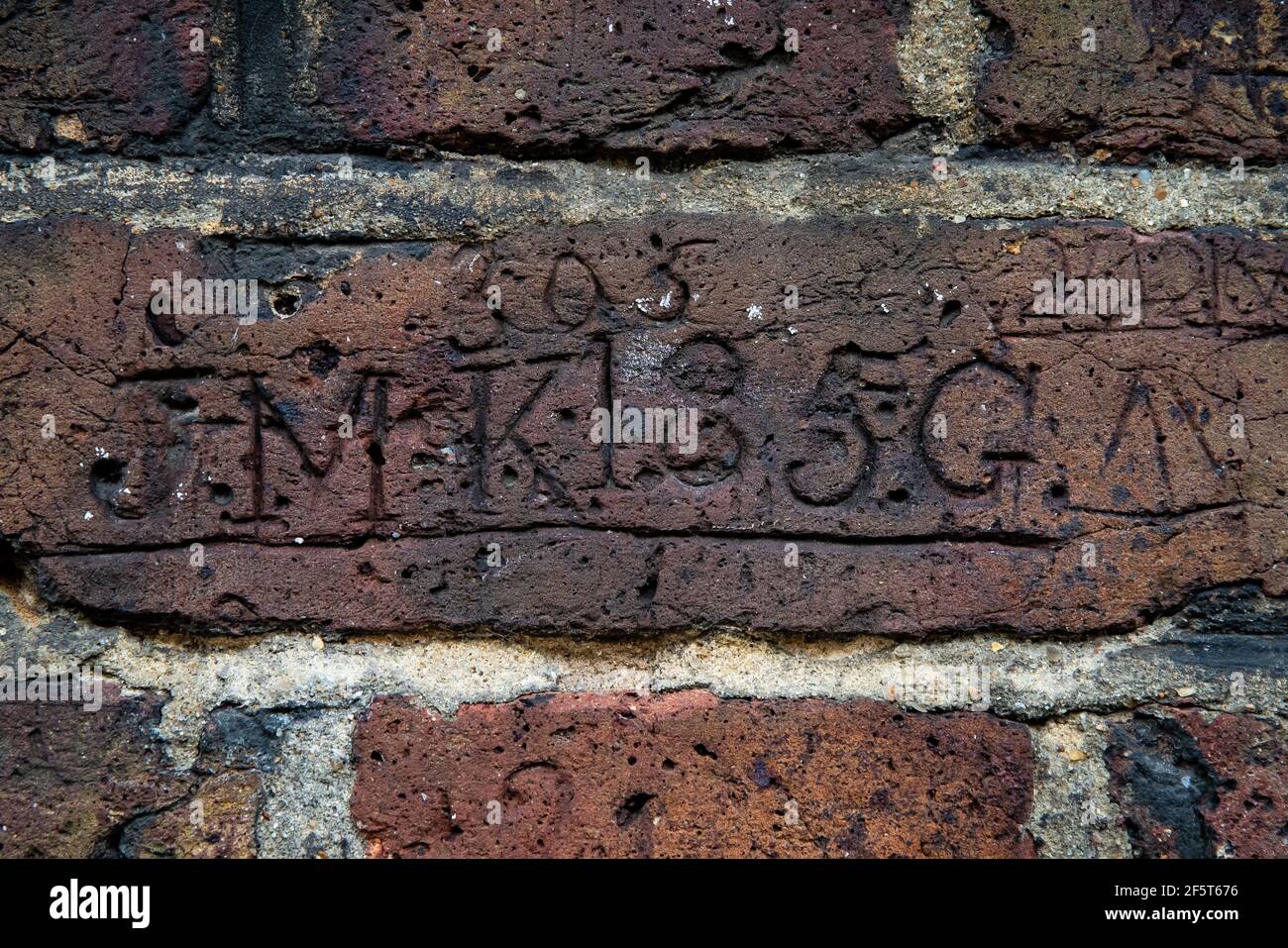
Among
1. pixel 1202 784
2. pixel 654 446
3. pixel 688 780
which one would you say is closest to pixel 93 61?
pixel 654 446

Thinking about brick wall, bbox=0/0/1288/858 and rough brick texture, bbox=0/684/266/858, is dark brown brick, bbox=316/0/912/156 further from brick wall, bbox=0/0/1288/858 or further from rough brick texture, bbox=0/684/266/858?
rough brick texture, bbox=0/684/266/858

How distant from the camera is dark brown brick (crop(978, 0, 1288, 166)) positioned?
94 centimetres

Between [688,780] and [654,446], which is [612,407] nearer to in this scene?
[654,446]

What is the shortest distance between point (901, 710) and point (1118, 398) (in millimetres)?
367

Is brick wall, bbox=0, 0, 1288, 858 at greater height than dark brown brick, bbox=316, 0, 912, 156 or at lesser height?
lesser

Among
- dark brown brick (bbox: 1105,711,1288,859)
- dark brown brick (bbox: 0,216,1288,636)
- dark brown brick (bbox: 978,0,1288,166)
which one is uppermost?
dark brown brick (bbox: 978,0,1288,166)

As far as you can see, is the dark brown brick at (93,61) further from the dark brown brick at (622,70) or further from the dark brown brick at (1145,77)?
the dark brown brick at (1145,77)

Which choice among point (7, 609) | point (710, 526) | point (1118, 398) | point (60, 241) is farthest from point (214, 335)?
point (1118, 398)

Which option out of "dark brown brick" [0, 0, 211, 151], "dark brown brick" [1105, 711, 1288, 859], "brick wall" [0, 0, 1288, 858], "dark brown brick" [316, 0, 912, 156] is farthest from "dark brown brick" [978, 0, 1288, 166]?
"dark brown brick" [0, 0, 211, 151]

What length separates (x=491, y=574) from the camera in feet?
3.12

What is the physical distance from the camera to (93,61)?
0.96 metres

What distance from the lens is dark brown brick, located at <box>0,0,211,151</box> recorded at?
956mm

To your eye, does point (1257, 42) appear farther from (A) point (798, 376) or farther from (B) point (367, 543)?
(B) point (367, 543)

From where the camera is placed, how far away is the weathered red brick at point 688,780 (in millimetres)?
930
